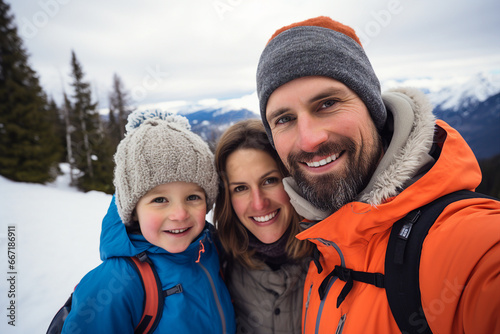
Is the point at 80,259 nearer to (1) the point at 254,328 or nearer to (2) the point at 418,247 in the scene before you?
(1) the point at 254,328

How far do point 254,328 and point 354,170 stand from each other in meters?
1.85

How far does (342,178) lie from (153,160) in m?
1.53

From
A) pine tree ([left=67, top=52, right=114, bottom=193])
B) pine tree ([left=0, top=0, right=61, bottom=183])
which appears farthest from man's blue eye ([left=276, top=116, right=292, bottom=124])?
pine tree ([left=0, top=0, right=61, bottom=183])

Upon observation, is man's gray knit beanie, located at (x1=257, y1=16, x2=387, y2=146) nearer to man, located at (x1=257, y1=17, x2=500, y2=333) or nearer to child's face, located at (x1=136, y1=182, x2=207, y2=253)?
man, located at (x1=257, y1=17, x2=500, y2=333)

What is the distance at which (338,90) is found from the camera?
1599mm

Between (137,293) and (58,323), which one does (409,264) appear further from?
(58,323)

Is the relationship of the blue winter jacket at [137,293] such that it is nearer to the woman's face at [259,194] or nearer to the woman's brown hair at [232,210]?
the woman's brown hair at [232,210]

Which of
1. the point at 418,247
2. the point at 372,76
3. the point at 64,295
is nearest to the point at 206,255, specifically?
the point at 418,247

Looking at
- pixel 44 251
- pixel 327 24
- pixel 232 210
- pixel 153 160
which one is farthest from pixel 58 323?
pixel 44 251

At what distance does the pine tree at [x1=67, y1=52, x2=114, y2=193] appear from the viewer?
1836cm

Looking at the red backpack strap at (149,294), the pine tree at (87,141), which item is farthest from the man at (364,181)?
the pine tree at (87,141)

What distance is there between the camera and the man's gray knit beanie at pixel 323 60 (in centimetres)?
163

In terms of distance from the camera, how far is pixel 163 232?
1.92 meters

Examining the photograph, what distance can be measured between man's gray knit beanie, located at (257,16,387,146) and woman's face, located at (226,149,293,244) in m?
0.64
